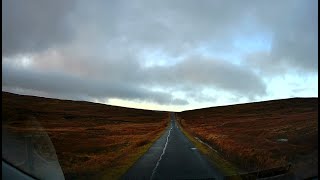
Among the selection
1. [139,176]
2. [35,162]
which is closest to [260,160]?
[139,176]

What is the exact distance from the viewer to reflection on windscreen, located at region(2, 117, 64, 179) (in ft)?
30.3

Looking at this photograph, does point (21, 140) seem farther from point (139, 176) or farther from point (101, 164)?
point (101, 164)

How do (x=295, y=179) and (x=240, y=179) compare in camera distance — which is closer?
(x=295, y=179)

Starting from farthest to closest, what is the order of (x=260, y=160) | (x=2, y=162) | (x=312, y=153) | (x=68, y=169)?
(x=68, y=169) < (x=260, y=160) < (x=312, y=153) < (x=2, y=162)

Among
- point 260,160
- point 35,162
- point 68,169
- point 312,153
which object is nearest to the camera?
point 312,153

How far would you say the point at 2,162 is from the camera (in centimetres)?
861

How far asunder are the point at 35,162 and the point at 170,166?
36.6ft

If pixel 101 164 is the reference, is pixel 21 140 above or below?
above

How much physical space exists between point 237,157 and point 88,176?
9.84m

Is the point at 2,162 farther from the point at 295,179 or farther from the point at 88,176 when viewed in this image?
the point at 88,176

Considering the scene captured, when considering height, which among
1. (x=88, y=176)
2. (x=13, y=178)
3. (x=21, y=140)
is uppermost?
(x=21, y=140)

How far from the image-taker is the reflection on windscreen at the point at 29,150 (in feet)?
30.3

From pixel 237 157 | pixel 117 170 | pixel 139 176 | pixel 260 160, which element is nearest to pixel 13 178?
pixel 139 176

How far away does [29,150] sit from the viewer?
36.4ft
